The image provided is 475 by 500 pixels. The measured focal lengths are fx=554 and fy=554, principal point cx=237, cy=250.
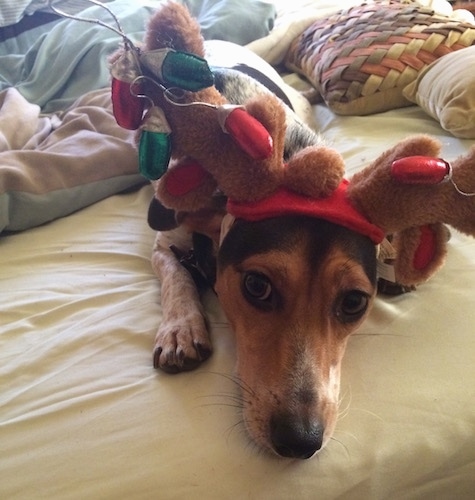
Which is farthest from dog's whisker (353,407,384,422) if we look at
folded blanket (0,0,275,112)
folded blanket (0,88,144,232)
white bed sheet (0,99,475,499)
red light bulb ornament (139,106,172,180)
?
folded blanket (0,0,275,112)

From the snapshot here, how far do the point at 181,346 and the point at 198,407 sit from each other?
0.17m

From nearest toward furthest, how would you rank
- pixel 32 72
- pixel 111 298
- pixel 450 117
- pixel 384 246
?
pixel 384 246 → pixel 111 298 → pixel 450 117 → pixel 32 72

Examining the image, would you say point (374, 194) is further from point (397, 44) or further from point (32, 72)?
point (32, 72)

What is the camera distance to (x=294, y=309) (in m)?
1.26

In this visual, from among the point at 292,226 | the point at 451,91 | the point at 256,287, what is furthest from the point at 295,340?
the point at 451,91

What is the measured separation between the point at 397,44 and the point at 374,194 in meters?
1.60

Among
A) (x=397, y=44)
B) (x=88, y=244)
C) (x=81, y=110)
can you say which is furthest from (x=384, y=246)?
(x=81, y=110)

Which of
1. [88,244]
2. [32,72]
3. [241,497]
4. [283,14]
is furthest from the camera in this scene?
[283,14]

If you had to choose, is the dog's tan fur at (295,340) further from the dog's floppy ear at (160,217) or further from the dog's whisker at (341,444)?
the dog's floppy ear at (160,217)

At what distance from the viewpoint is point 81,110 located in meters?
2.54

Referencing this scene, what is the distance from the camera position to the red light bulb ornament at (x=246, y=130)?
3.89 feet

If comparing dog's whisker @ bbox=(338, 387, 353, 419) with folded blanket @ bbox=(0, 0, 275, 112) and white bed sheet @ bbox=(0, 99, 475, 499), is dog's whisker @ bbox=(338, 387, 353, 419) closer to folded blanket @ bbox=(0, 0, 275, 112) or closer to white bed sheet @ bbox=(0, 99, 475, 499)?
white bed sheet @ bbox=(0, 99, 475, 499)

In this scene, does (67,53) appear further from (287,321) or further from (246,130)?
(287,321)

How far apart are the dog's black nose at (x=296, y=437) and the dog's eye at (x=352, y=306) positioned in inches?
11.5
